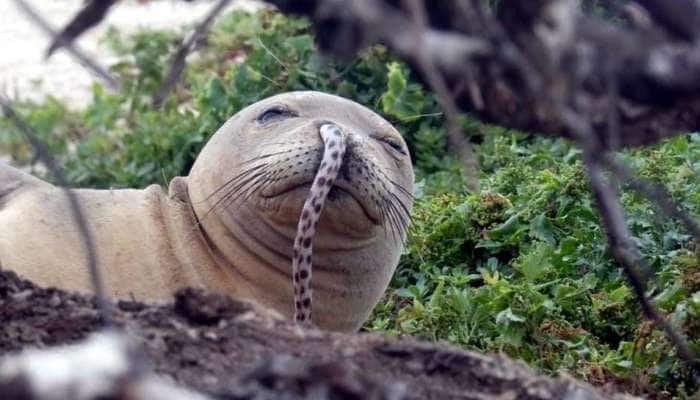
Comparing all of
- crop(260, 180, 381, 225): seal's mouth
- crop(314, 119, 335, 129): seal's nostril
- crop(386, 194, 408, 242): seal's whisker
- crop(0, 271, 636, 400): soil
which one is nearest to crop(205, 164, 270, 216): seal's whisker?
crop(260, 180, 381, 225): seal's mouth

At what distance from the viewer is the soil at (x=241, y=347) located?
2877 mm

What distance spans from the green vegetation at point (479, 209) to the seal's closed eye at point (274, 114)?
35.2 inches

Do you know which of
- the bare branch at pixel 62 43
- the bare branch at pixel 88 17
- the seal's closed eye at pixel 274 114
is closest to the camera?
the bare branch at pixel 62 43

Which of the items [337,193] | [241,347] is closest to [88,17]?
[241,347]

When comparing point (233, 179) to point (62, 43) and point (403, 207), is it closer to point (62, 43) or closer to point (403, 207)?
point (403, 207)

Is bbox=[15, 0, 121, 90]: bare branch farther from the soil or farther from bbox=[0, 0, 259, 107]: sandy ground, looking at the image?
bbox=[0, 0, 259, 107]: sandy ground

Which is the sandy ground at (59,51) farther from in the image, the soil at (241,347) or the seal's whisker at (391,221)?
the soil at (241,347)

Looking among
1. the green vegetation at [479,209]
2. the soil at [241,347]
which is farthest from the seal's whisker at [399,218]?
the soil at [241,347]

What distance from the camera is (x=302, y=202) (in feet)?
16.2

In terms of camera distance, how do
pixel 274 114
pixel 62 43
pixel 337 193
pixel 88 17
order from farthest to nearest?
pixel 274 114
pixel 337 193
pixel 88 17
pixel 62 43

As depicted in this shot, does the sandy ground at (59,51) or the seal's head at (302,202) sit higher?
the sandy ground at (59,51)

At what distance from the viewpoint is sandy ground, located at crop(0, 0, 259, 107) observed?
959cm

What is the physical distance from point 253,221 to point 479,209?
1283 mm

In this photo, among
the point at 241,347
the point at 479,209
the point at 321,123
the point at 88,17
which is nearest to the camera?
the point at 88,17
